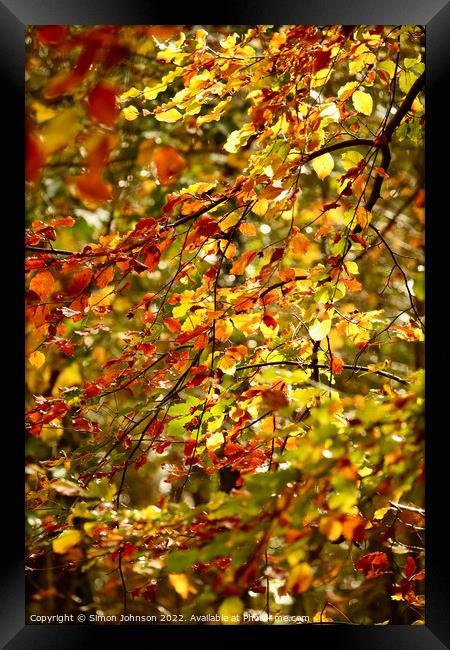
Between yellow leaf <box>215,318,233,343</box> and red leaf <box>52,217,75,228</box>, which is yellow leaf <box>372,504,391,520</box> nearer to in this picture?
yellow leaf <box>215,318,233,343</box>

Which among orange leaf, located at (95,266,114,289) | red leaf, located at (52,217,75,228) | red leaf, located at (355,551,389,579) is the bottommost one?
red leaf, located at (355,551,389,579)

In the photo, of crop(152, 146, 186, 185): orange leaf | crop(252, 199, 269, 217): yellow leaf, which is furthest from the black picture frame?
crop(152, 146, 186, 185): orange leaf

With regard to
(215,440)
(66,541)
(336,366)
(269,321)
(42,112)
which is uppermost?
(42,112)

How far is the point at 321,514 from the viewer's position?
1.10 metres

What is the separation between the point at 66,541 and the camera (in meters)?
1.34

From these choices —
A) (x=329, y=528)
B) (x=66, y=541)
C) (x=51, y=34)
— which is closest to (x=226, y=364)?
(x=329, y=528)

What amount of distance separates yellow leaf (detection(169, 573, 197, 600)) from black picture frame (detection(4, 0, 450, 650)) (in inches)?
7.4

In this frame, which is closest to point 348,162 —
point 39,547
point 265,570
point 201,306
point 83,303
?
point 201,306

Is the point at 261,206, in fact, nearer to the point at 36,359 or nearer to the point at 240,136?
the point at 240,136

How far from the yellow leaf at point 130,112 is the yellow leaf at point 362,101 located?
0.55m

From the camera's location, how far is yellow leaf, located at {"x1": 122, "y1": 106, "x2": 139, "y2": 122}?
1.43 m

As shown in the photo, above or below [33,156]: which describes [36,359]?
below

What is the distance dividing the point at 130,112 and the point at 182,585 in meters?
1.22

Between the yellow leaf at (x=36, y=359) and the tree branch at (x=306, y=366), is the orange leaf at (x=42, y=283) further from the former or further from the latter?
the tree branch at (x=306, y=366)
